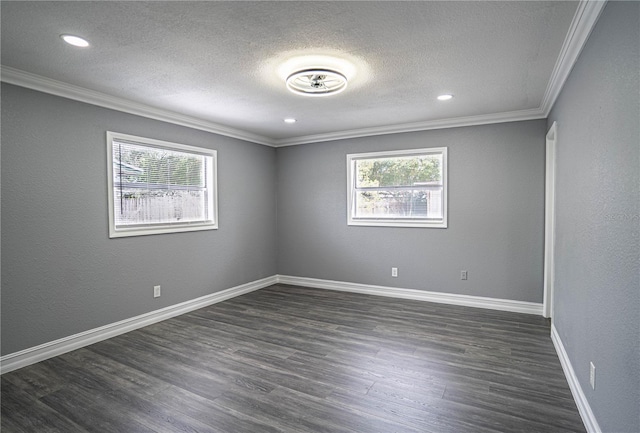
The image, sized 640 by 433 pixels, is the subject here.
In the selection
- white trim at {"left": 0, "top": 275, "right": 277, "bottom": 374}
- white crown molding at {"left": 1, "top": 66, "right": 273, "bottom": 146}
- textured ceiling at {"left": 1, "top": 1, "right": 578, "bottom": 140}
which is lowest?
white trim at {"left": 0, "top": 275, "right": 277, "bottom": 374}

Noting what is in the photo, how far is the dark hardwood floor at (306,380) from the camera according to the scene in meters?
2.19

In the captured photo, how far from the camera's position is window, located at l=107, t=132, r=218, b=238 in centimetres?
375

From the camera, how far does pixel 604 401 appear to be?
179cm

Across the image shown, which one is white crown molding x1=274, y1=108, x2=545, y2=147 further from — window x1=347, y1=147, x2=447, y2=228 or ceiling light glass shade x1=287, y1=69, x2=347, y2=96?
ceiling light glass shade x1=287, y1=69, x2=347, y2=96

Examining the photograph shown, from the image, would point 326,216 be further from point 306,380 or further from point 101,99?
point 101,99

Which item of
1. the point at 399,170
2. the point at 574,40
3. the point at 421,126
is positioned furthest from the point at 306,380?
the point at 421,126

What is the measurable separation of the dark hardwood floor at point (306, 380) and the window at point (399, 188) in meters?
1.52

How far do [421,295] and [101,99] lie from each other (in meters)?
4.48

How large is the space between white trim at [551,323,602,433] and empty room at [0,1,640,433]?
0.09 ft

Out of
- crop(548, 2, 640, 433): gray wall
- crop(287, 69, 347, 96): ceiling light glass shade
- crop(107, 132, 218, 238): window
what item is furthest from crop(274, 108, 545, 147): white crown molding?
crop(287, 69, 347, 96): ceiling light glass shade

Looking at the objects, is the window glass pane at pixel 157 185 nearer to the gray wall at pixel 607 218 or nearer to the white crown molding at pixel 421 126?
the white crown molding at pixel 421 126

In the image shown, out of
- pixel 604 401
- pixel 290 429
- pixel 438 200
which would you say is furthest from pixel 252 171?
pixel 604 401

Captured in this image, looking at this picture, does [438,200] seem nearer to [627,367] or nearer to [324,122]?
[324,122]

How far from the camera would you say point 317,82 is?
3.04 meters
